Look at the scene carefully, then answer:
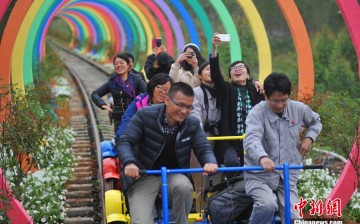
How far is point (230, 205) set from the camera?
5578mm

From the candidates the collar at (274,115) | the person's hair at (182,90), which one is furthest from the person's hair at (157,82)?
the collar at (274,115)

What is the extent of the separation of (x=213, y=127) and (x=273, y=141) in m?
1.77

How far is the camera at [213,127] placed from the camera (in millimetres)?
7230

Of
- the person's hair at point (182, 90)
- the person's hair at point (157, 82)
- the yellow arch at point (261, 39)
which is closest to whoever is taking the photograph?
the person's hair at point (182, 90)

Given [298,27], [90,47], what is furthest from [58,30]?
[298,27]

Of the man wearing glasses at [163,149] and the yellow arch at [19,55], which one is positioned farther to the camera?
the yellow arch at [19,55]

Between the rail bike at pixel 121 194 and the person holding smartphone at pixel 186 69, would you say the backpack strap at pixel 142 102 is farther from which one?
the person holding smartphone at pixel 186 69

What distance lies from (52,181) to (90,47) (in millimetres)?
37227

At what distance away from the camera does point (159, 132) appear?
5.42m

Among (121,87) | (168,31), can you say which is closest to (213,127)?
(121,87)

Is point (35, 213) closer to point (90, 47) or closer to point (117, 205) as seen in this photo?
point (117, 205)

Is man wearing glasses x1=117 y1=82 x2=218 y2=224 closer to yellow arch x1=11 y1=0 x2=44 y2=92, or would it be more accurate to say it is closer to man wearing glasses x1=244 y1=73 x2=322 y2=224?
man wearing glasses x1=244 y1=73 x2=322 y2=224

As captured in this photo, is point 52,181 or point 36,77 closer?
point 52,181

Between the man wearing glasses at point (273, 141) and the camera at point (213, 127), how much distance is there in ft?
5.33
